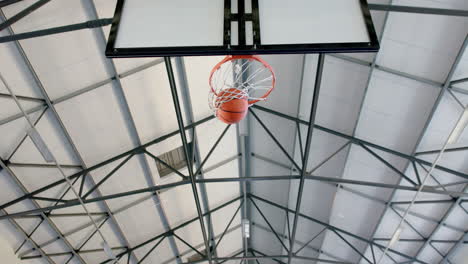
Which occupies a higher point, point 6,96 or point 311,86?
point 311,86

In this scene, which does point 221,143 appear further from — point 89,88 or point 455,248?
point 455,248

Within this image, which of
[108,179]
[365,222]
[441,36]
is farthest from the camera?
[365,222]

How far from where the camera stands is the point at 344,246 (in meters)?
15.9

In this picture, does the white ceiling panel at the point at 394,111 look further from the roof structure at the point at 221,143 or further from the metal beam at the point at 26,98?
the metal beam at the point at 26,98

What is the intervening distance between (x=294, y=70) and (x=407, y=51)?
9.28ft

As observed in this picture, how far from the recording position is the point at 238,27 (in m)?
5.24

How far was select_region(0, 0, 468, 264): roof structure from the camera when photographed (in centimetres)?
844

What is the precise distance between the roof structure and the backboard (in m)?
1.78

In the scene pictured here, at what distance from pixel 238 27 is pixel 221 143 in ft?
26.0

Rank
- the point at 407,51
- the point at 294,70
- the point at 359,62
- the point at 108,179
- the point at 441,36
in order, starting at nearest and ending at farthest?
the point at 441,36 → the point at 407,51 → the point at 359,62 → the point at 294,70 → the point at 108,179

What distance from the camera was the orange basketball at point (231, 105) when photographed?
6.77 meters

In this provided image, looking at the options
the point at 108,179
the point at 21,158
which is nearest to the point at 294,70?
the point at 108,179

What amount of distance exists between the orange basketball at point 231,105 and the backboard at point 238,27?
166 cm

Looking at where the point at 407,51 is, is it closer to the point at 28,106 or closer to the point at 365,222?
the point at 365,222
